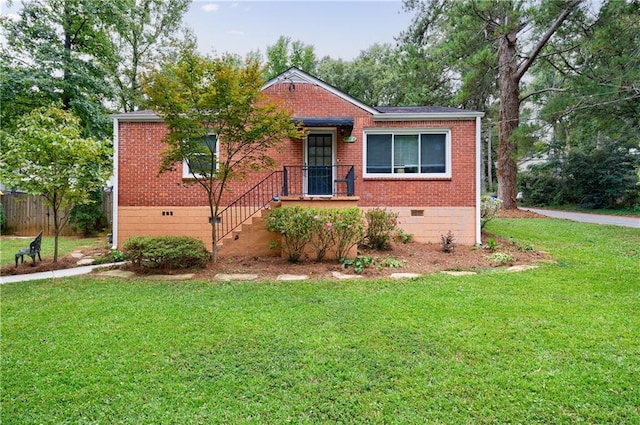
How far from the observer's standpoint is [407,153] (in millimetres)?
9758

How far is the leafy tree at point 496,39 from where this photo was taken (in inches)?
459

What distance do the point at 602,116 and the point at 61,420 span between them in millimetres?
17839

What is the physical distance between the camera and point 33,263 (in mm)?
7406

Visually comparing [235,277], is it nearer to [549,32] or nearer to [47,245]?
[47,245]

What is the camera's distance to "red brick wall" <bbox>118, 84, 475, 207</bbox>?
372 inches

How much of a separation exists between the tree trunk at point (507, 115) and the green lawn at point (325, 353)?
12719 mm

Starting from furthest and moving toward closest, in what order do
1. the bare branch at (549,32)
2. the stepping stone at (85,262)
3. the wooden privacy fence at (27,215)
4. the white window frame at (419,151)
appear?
the wooden privacy fence at (27,215)
the bare branch at (549,32)
the white window frame at (419,151)
the stepping stone at (85,262)

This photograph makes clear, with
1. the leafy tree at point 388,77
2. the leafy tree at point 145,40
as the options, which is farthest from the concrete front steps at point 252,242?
the leafy tree at point 145,40

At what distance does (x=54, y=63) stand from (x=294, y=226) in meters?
12.4

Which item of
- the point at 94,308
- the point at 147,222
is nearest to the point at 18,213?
the point at 147,222

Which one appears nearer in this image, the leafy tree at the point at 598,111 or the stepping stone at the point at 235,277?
the stepping stone at the point at 235,277

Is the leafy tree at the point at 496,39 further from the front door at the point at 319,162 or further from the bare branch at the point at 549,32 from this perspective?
the front door at the point at 319,162

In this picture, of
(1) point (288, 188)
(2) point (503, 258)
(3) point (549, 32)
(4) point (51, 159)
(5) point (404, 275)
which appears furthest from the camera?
(3) point (549, 32)

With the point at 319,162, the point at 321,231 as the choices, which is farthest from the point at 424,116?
the point at 321,231
